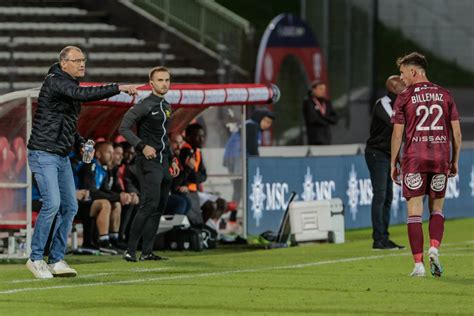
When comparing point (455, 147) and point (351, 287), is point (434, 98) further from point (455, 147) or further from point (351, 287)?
point (351, 287)

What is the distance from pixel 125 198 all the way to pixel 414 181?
5.57 m

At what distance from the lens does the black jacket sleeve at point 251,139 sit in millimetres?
22656

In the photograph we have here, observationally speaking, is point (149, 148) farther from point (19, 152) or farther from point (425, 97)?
point (425, 97)

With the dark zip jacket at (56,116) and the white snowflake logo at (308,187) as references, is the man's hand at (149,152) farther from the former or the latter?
the white snowflake logo at (308,187)

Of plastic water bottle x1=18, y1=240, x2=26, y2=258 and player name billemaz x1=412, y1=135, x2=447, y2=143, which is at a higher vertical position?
player name billemaz x1=412, y1=135, x2=447, y2=143

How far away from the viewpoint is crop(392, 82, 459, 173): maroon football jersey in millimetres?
14273

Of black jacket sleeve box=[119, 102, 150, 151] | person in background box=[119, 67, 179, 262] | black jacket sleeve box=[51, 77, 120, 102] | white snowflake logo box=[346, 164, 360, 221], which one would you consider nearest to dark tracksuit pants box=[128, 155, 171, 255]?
person in background box=[119, 67, 179, 262]

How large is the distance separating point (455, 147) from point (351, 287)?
5.03 feet

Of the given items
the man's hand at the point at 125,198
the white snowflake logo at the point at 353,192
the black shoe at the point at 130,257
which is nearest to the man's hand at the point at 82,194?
the man's hand at the point at 125,198

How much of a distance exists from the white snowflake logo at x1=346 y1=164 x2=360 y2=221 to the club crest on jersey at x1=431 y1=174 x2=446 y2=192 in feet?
30.9

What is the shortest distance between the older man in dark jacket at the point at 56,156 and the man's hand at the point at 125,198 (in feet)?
14.0

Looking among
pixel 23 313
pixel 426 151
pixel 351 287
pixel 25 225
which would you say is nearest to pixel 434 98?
pixel 426 151

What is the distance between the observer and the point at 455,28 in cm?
3356

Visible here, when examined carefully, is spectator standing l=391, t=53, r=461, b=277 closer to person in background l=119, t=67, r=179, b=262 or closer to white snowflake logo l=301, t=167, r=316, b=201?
person in background l=119, t=67, r=179, b=262
